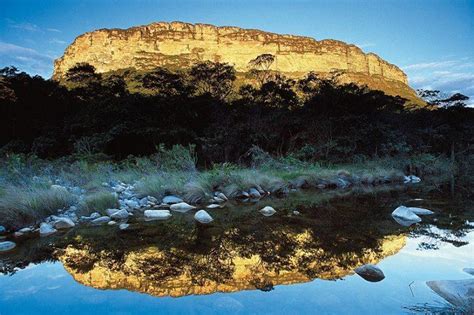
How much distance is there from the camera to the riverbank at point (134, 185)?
225 inches

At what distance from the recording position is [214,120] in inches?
703

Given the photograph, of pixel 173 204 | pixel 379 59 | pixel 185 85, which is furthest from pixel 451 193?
Answer: pixel 379 59

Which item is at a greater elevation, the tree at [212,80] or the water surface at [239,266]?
the tree at [212,80]

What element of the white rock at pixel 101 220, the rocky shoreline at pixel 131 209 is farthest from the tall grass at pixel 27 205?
the white rock at pixel 101 220

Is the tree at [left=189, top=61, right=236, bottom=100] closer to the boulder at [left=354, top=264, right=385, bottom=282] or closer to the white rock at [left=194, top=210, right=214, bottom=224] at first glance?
the white rock at [left=194, top=210, right=214, bottom=224]

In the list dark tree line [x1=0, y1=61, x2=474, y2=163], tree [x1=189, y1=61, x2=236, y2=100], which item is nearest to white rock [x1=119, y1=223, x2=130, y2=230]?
dark tree line [x1=0, y1=61, x2=474, y2=163]

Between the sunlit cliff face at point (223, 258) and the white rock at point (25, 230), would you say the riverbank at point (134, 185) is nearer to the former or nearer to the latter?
the white rock at point (25, 230)

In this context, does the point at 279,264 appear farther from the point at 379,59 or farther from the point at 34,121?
the point at 379,59

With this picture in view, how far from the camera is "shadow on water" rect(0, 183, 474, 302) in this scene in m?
3.16

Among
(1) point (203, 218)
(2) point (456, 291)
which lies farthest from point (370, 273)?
(1) point (203, 218)

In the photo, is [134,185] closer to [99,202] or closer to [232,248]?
[99,202]

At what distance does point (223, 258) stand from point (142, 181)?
4.92 meters

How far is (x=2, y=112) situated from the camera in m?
18.2

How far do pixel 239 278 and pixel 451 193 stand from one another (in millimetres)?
8373
